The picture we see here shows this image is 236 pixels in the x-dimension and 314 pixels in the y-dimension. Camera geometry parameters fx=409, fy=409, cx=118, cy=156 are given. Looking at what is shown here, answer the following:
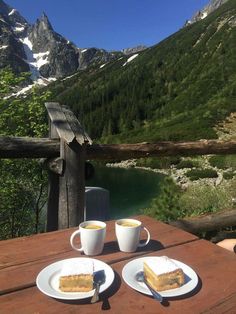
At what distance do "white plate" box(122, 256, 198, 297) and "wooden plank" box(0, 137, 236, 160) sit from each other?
5.56ft

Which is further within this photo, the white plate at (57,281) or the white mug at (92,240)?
the white mug at (92,240)

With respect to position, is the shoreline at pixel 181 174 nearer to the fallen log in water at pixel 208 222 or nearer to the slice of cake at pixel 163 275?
the fallen log in water at pixel 208 222

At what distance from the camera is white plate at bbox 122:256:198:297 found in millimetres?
1559

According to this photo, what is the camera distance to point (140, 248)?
2033mm

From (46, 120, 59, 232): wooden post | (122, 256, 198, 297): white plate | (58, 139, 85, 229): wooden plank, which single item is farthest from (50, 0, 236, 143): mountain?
(122, 256, 198, 297): white plate

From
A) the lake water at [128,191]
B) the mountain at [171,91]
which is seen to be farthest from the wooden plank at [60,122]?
the mountain at [171,91]

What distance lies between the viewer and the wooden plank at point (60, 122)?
3.29m

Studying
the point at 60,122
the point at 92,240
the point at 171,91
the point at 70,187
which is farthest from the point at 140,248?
the point at 171,91

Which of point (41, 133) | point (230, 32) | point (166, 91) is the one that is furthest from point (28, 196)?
point (230, 32)

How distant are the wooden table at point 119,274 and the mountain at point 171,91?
189 ft

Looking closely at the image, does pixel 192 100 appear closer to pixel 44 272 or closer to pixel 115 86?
pixel 115 86

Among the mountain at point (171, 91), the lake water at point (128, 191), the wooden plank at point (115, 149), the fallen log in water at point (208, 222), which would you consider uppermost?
the mountain at point (171, 91)

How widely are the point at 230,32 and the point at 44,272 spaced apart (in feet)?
364

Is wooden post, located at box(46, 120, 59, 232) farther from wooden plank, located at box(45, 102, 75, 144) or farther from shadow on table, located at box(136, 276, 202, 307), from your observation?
shadow on table, located at box(136, 276, 202, 307)
